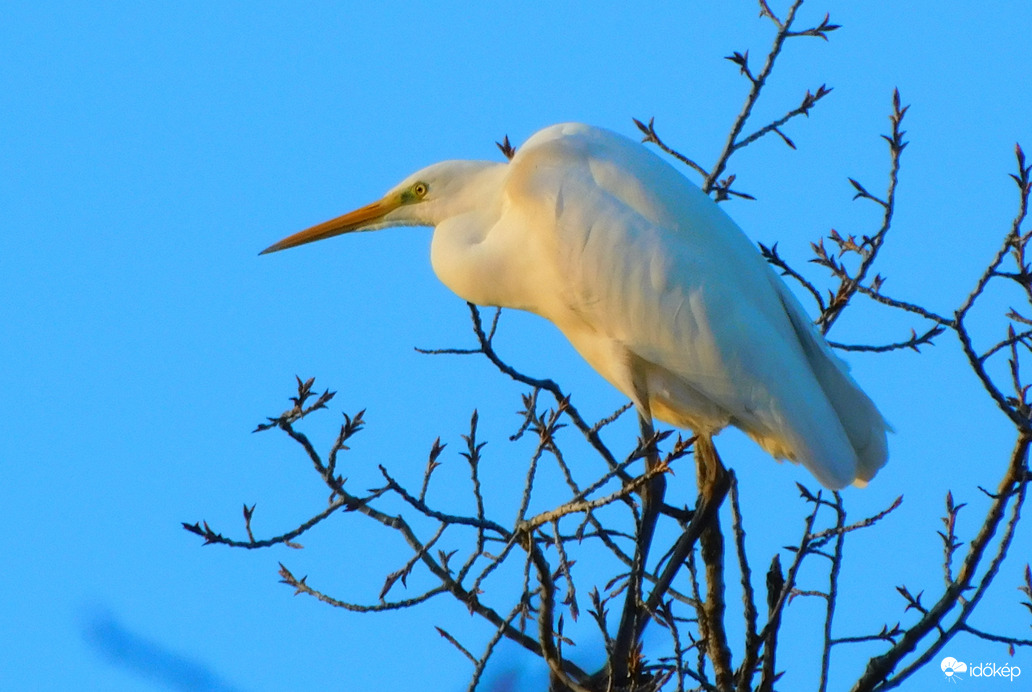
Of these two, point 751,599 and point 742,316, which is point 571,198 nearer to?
point 742,316

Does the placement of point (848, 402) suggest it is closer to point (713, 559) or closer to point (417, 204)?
point (713, 559)

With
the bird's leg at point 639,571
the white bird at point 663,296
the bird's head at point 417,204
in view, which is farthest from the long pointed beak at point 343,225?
the bird's leg at point 639,571

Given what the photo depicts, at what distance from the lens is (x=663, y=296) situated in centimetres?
438

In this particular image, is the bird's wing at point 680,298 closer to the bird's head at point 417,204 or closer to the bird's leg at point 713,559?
the bird's leg at point 713,559

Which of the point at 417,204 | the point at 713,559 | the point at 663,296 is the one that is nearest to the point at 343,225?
the point at 417,204

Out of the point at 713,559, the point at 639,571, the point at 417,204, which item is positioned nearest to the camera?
the point at 639,571

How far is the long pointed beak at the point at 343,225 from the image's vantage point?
5.23 meters

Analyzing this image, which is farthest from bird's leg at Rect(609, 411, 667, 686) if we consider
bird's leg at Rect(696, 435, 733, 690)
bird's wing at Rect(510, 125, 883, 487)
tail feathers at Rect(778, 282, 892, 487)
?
tail feathers at Rect(778, 282, 892, 487)

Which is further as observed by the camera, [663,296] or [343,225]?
[343,225]

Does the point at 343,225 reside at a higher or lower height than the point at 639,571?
higher

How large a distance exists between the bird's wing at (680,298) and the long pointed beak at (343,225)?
2.95ft

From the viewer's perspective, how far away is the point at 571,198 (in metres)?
4.40

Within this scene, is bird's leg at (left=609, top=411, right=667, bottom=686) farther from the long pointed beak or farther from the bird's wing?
the long pointed beak

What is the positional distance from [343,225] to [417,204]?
41 cm
